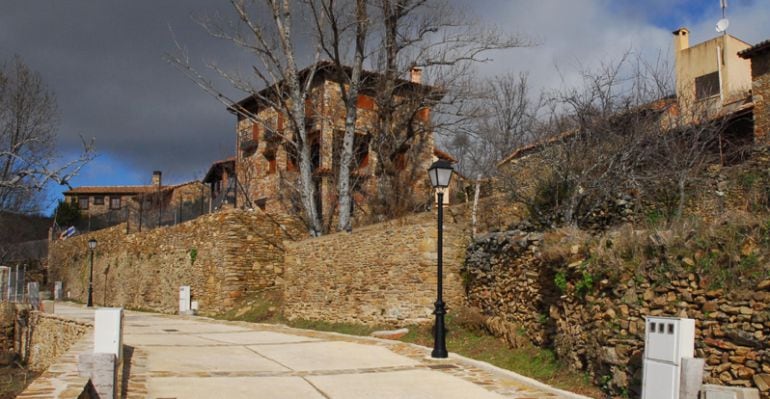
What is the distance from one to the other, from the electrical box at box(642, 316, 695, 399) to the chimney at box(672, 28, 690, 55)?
2926 centimetres

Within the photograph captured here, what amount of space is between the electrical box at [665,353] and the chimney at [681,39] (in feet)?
96.0

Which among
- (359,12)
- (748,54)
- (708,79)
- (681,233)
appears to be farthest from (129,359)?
(708,79)

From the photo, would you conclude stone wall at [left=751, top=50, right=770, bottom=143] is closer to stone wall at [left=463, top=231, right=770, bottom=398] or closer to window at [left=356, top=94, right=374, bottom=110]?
stone wall at [left=463, top=231, right=770, bottom=398]

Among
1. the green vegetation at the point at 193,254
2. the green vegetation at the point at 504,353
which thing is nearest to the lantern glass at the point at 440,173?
the green vegetation at the point at 504,353

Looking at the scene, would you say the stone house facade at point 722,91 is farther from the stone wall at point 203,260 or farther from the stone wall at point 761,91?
the stone wall at point 203,260

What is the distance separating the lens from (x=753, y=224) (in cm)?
809

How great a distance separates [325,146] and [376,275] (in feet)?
55.4

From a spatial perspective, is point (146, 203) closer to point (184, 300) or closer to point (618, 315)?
point (184, 300)

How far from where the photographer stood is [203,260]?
25688 mm

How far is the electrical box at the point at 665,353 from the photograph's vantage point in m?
7.33

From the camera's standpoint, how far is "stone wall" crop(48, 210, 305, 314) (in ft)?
80.4

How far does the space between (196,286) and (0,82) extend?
9.92 m

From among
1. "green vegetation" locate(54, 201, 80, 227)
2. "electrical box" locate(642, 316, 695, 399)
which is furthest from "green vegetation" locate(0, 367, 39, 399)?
"green vegetation" locate(54, 201, 80, 227)

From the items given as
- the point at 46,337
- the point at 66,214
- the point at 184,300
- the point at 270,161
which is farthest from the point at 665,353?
the point at 66,214
